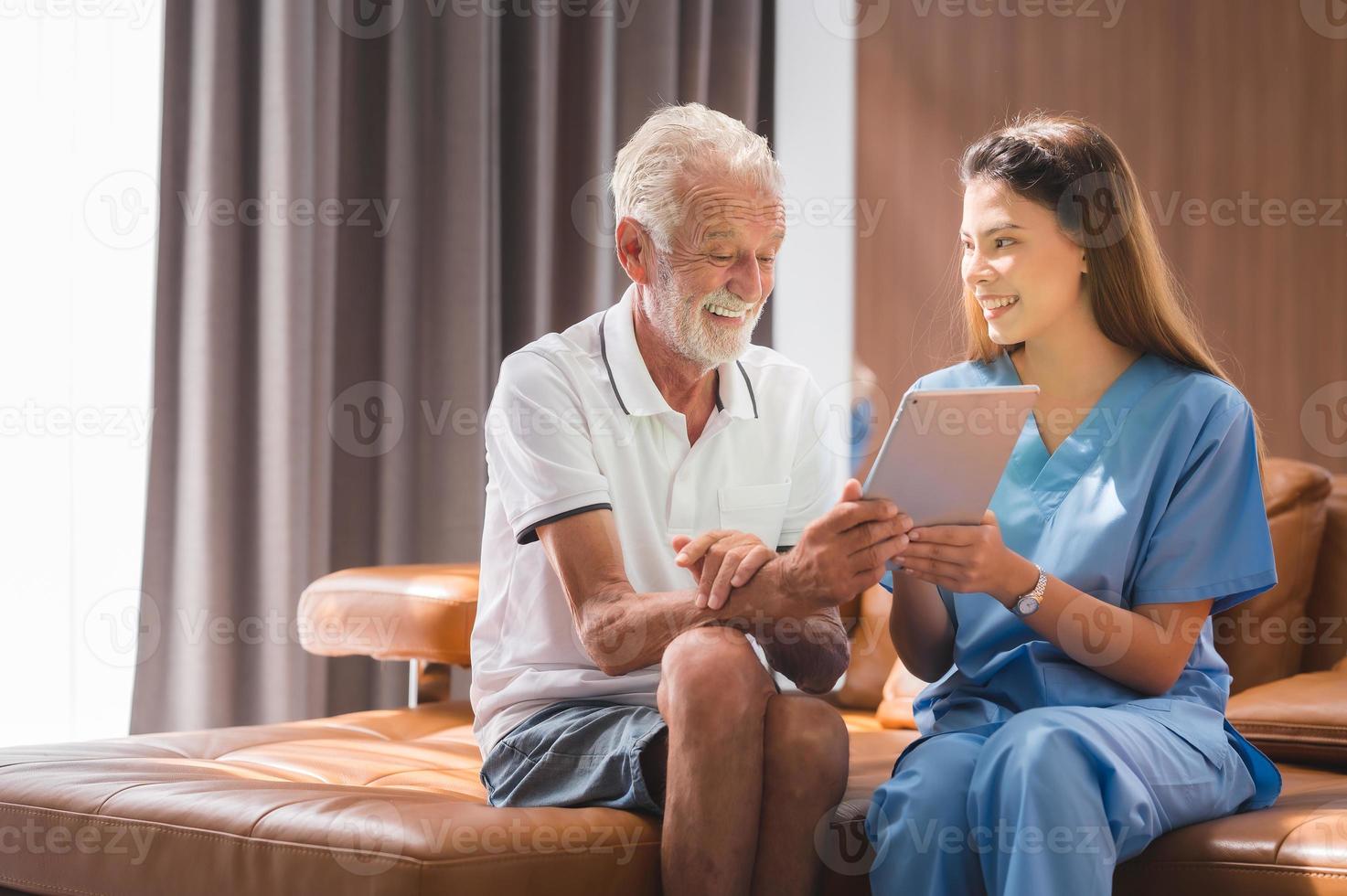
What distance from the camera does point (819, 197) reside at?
332cm

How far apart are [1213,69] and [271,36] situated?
201 cm

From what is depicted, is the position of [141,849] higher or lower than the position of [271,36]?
lower

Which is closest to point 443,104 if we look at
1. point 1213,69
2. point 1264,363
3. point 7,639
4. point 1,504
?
point 1,504

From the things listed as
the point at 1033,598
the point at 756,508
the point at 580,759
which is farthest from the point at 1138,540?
the point at 580,759

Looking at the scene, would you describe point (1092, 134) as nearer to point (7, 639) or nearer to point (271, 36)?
point (271, 36)

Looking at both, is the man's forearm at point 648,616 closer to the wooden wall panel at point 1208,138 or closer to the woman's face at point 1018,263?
the woman's face at point 1018,263

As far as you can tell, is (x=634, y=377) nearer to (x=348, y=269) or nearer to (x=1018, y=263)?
(x=1018, y=263)

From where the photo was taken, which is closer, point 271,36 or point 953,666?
point 953,666

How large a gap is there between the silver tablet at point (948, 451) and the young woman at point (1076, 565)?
0.04 m

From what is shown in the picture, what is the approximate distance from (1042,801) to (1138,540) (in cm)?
42

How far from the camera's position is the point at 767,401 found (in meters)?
1.76

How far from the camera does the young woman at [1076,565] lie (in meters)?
1.30

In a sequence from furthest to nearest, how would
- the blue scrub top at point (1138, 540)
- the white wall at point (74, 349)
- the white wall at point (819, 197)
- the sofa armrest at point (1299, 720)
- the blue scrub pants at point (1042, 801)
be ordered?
the white wall at point (819, 197)
the white wall at point (74, 349)
the sofa armrest at point (1299, 720)
the blue scrub top at point (1138, 540)
the blue scrub pants at point (1042, 801)

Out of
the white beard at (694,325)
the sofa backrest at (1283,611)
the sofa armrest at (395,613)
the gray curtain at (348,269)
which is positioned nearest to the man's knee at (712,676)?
the white beard at (694,325)
